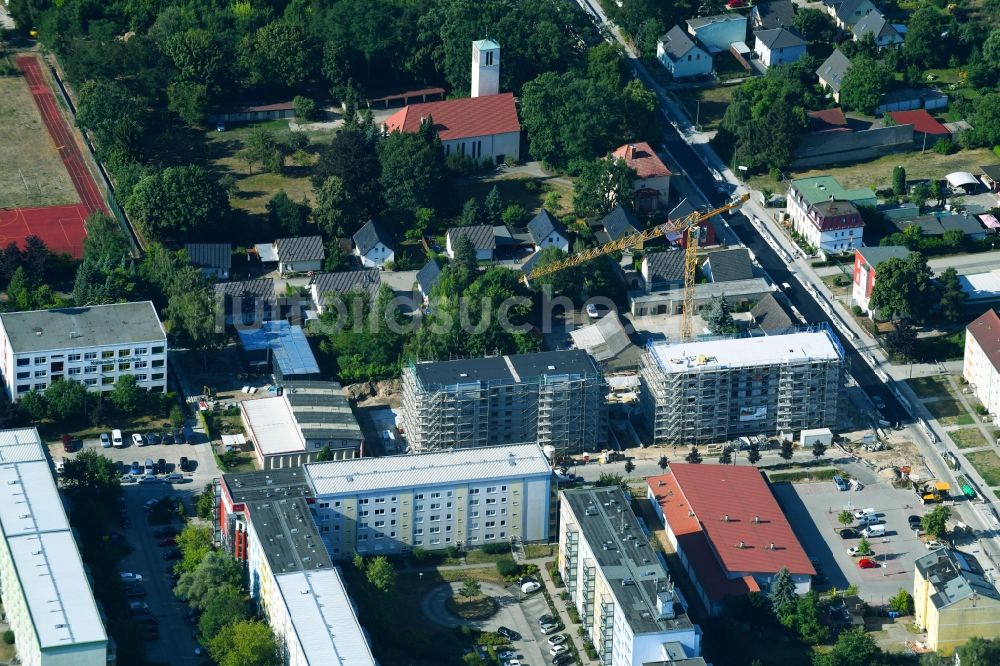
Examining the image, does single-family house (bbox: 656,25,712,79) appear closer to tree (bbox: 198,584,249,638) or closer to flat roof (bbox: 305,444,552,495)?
flat roof (bbox: 305,444,552,495)

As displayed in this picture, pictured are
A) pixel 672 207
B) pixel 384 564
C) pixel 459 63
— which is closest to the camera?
pixel 384 564

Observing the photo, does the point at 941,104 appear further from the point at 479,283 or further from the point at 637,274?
the point at 479,283

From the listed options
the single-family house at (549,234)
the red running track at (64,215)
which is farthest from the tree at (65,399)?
the single-family house at (549,234)

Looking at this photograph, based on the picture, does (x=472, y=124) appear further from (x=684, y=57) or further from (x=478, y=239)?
(x=684, y=57)

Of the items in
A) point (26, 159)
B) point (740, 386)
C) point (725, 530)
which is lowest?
point (725, 530)

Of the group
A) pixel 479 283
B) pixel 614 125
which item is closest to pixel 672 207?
pixel 614 125

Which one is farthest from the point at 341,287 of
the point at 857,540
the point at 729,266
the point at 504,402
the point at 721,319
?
the point at 857,540

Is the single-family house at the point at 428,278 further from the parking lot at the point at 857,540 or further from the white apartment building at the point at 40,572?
the white apartment building at the point at 40,572
